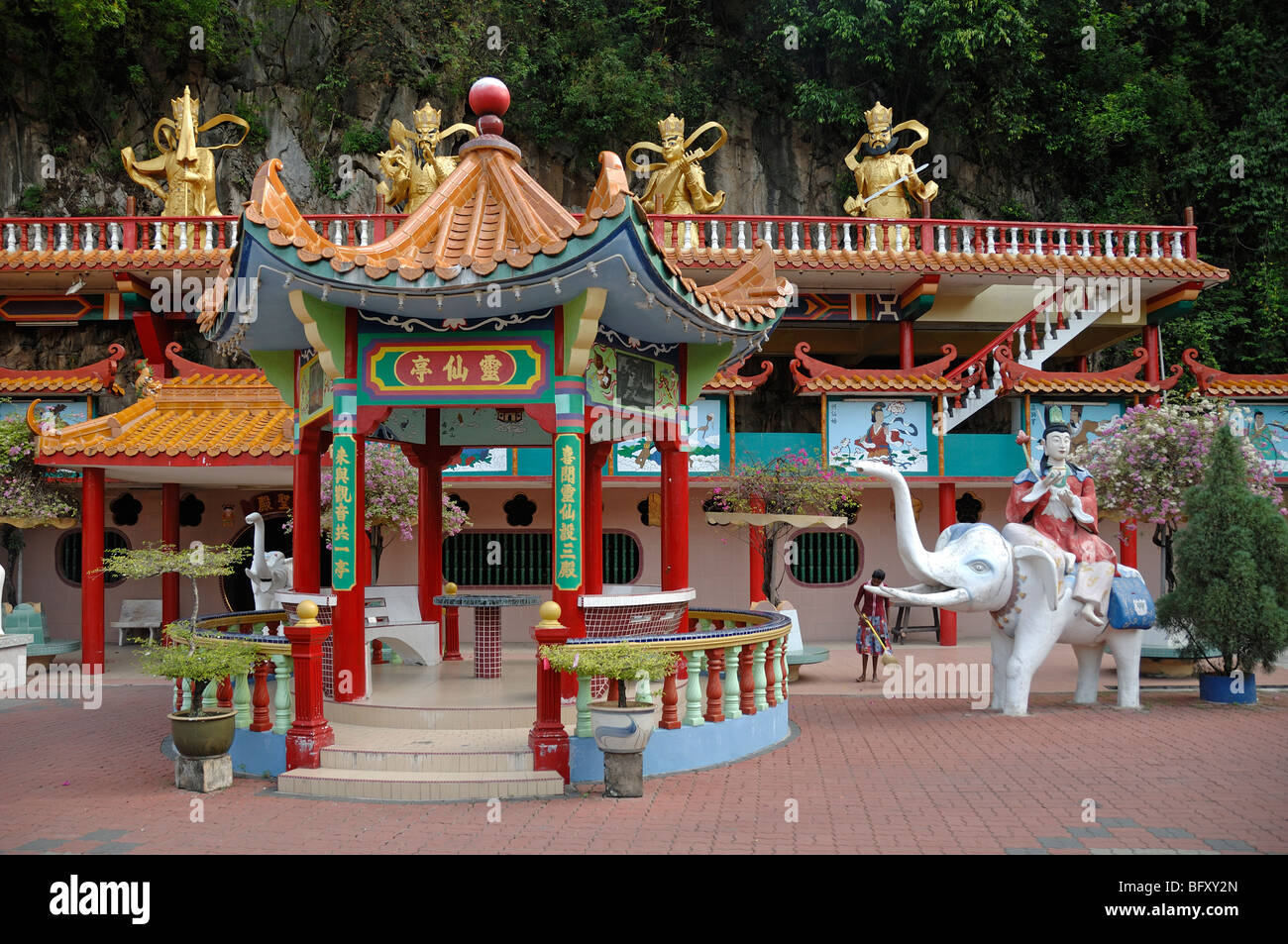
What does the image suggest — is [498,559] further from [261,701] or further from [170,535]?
[261,701]

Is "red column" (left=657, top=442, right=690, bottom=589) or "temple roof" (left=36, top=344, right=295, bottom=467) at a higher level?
"temple roof" (left=36, top=344, right=295, bottom=467)

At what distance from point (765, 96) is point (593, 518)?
17321mm

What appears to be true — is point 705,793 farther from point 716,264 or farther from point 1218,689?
point 716,264

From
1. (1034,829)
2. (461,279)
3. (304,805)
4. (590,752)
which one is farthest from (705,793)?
(461,279)

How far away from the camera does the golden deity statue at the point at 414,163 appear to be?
20422mm

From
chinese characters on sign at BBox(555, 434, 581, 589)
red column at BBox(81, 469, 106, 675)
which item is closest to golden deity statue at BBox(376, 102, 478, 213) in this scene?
red column at BBox(81, 469, 106, 675)

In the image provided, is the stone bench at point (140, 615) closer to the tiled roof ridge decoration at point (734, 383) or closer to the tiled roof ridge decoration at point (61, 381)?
the tiled roof ridge decoration at point (61, 381)

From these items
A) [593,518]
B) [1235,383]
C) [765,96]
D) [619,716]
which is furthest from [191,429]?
[1235,383]

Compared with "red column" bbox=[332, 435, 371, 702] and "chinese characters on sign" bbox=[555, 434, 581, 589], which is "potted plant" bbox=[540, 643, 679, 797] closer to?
"chinese characters on sign" bbox=[555, 434, 581, 589]

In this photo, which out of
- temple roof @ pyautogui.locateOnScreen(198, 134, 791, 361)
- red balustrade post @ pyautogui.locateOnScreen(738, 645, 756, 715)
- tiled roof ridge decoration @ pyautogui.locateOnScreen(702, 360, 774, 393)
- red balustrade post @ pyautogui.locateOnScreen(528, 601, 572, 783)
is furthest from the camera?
tiled roof ridge decoration @ pyautogui.locateOnScreen(702, 360, 774, 393)

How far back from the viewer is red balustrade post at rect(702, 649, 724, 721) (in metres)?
8.52

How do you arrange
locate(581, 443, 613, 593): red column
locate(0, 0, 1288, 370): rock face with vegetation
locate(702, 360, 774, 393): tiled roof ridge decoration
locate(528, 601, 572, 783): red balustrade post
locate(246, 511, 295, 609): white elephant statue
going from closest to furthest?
1. locate(528, 601, 572, 783): red balustrade post
2. locate(581, 443, 613, 593): red column
3. locate(246, 511, 295, 609): white elephant statue
4. locate(702, 360, 774, 393): tiled roof ridge decoration
5. locate(0, 0, 1288, 370): rock face with vegetation

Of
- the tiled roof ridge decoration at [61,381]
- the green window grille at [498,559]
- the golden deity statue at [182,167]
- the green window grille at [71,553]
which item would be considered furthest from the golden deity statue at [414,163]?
the green window grille at [71,553]

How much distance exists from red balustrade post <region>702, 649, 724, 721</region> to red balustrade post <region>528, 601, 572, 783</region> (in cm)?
141
